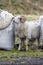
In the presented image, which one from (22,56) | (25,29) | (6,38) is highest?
(25,29)

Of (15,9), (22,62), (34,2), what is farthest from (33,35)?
(34,2)

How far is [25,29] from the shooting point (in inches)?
340

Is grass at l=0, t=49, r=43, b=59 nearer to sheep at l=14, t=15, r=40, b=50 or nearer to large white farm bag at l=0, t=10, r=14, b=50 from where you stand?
large white farm bag at l=0, t=10, r=14, b=50

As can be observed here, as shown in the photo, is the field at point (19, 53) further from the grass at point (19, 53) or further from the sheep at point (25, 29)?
the sheep at point (25, 29)

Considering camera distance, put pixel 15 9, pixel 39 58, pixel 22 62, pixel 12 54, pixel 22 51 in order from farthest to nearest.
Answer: pixel 15 9 < pixel 22 51 < pixel 12 54 < pixel 39 58 < pixel 22 62

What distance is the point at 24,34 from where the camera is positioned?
8.70m

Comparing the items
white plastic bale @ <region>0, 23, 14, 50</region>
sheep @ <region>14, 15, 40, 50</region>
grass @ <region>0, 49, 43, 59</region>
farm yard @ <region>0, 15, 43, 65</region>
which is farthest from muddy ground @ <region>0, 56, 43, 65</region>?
white plastic bale @ <region>0, 23, 14, 50</region>

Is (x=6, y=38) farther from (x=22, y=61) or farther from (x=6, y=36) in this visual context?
(x=22, y=61)

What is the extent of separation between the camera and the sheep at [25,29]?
8500 mm

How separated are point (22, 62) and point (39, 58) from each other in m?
0.69

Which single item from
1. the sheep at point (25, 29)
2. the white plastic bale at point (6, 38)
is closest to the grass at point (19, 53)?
the white plastic bale at point (6, 38)

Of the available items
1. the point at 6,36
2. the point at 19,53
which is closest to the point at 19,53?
the point at 19,53

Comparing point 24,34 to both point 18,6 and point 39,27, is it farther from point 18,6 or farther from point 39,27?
point 18,6

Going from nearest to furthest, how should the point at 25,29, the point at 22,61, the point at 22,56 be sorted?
the point at 22,61 < the point at 22,56 < the point at 25,29
